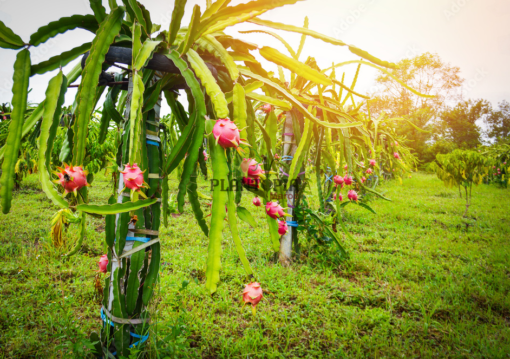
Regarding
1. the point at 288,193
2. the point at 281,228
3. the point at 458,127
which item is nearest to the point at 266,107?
the point at 288,193

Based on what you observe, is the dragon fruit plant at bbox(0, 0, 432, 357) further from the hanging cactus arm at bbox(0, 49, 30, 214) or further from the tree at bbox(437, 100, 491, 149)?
the tree at bbox(437, 100, 491, 149)

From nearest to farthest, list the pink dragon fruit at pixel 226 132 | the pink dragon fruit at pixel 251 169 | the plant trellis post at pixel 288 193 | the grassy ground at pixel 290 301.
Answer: the pink dragon fruit at pixel 226 132
the pink dragon fruit at pixel 251 169
the grassy ground at pixel 290 301
the plant trellis post at pixel 288 193

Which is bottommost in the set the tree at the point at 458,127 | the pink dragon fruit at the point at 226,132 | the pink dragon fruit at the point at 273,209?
the pink dragon fruit at the point at 273,209

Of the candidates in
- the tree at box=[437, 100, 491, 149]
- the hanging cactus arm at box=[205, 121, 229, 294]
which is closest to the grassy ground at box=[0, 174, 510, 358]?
the hanging cactus arm at box=[205, 121, 229, 294]

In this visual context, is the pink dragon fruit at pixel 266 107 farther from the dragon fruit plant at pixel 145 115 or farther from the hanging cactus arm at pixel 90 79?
the hanging cactus arm at pixel 90 79

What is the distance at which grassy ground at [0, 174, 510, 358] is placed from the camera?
118 centimetres

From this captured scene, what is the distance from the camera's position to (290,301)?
156 centimetres

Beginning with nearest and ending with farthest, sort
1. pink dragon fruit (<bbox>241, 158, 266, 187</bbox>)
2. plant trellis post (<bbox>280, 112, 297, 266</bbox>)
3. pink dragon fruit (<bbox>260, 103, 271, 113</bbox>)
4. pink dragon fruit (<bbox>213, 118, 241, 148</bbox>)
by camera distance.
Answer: pink dragon fruit (<bbox>213, 118, 241, 148</bbox>), pink dragon fruit (<bbox>241, 158, 266, 187</bbox>), pink dragon fruit (<bbox>260, 103, 271, 113</bbox>), plant trellis post (<bbox>280, 112, 297, 266</bbox>)

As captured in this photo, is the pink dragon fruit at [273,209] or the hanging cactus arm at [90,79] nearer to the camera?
the hanging cactus arm at [90,79]

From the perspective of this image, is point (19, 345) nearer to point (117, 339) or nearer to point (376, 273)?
point (117, 339)

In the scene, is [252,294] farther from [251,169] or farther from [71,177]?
[71,177]

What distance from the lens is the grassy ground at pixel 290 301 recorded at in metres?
1.18

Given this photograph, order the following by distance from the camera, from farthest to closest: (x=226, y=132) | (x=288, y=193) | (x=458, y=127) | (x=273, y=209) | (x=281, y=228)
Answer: (x=458, y=127), (x=288, y=193), (x=281, y=228), (x=273, y=209), (x=226, y=132)

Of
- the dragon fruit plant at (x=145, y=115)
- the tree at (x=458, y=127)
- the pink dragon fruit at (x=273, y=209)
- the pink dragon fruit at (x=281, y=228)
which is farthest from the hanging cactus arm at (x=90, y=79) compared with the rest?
the tree at (x=458, y=127)
